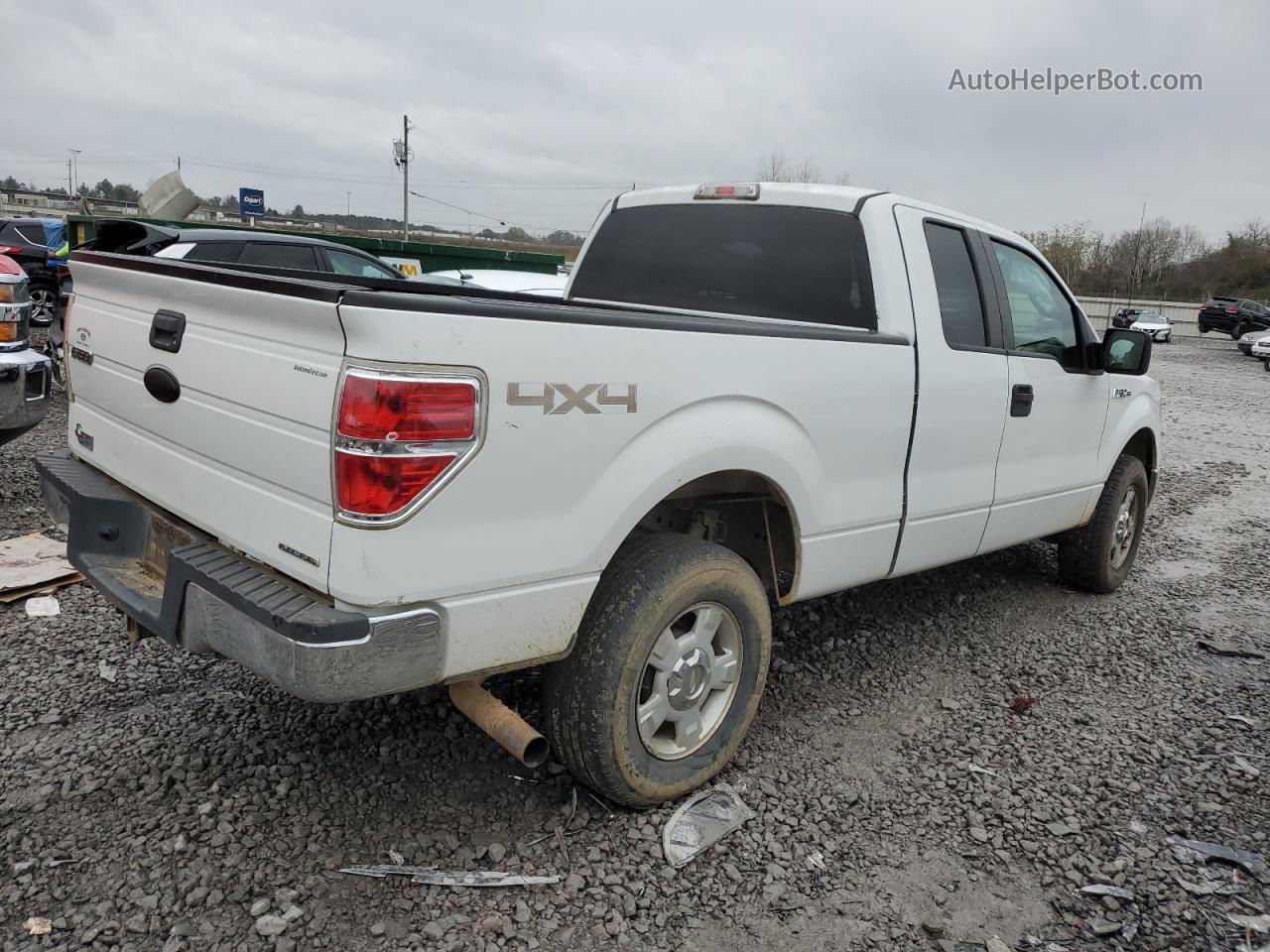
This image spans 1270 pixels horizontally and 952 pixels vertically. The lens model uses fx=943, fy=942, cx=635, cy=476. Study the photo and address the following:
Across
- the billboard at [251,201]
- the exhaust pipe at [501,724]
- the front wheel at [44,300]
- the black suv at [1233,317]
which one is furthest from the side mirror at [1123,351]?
the black suv at [1233,317]

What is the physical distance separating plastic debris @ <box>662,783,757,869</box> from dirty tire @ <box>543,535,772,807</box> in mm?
79

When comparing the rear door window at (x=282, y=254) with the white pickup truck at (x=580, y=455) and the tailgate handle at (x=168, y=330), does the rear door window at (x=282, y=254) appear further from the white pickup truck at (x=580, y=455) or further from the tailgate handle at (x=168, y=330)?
the tailgate handle at (x=168, y=330)

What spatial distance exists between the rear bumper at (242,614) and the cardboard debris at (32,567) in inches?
60.6

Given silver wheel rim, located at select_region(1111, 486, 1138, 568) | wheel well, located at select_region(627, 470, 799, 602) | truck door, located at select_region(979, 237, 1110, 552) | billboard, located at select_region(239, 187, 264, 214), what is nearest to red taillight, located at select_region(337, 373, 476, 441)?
wheel well, located at select_region(627, 470, 799, 602)

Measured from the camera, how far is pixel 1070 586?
5562mm

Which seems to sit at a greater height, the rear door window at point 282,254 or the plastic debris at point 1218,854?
the rear door window at point 282,254

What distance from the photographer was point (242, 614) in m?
2.29

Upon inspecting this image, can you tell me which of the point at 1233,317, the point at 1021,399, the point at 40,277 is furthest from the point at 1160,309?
the point at 1021,399

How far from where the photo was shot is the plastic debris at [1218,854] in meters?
2.88

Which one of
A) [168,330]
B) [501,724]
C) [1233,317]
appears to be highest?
[1233,317]

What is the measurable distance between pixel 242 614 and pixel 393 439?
61cm

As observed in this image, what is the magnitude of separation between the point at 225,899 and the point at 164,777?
2.27 feet

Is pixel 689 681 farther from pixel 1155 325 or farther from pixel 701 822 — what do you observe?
pixel 1155 325

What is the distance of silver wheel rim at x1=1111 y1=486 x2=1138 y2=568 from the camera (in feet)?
17.8
